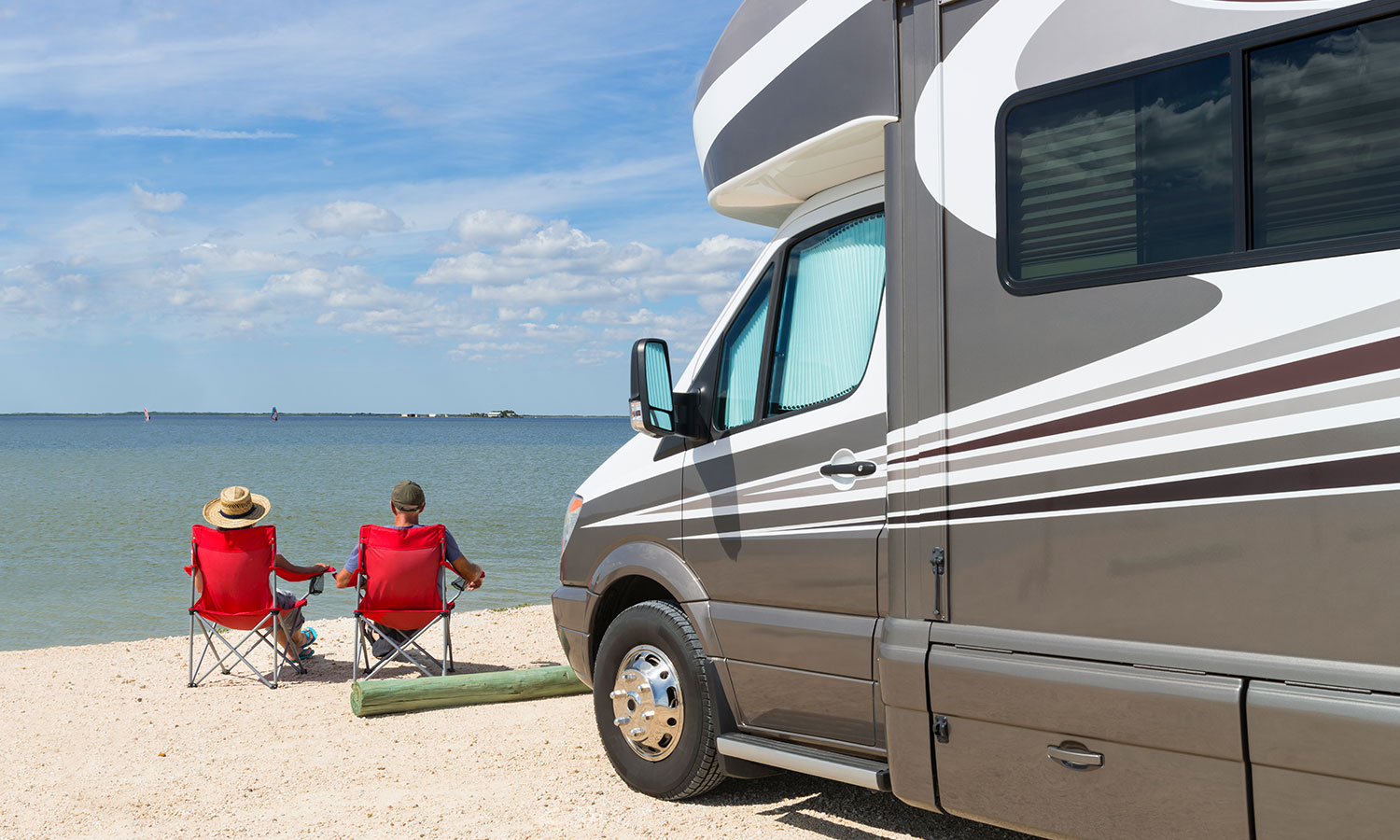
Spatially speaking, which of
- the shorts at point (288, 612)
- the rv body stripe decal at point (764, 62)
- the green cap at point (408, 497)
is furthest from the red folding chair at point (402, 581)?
the rv body stripe decal at point (764, 62)

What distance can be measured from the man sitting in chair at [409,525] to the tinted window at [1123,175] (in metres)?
4.95

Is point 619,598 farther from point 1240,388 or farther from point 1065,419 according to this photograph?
point 1240,388

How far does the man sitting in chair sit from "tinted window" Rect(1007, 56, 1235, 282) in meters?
4.95

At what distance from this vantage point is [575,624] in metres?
5.21

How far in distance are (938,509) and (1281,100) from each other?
1438 millimetres

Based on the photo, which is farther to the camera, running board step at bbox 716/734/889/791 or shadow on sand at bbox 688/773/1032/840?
shadow on sand at bbox 688/773/1032/840

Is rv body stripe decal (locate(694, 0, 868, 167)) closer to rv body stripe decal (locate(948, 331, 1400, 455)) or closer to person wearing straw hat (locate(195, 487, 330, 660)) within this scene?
rv body stripe decal (locate(948, 331, 1400, 455))

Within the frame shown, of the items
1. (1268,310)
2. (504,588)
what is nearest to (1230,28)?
(1268,310)

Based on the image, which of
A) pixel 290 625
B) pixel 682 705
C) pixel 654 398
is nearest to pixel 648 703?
pixel 682 705

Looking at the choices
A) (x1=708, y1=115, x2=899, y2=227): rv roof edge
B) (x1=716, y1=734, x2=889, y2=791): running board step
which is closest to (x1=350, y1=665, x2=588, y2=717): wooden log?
(x1=716, y1=734, x2=889, y2=791): running board step

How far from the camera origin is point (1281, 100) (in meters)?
2.74

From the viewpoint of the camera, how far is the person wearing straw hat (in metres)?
7.48

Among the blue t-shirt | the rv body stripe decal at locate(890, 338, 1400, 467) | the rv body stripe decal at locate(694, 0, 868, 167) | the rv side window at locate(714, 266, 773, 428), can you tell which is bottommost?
the blue t-shirt

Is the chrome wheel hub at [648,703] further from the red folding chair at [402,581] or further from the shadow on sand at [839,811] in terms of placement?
the red folding chair at [402,581]
